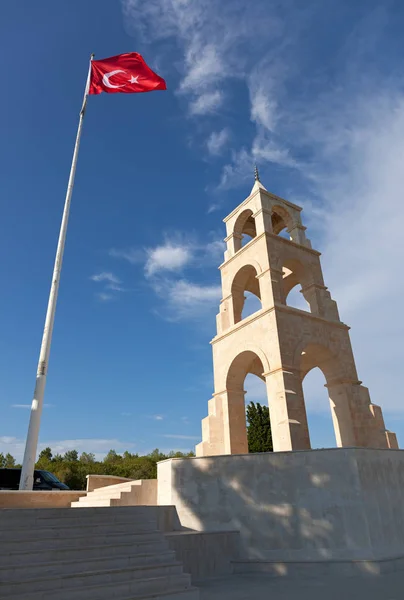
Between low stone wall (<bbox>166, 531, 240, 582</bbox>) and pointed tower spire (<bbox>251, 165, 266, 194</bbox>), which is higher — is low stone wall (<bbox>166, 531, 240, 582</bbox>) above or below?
below

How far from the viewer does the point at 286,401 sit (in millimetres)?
14445

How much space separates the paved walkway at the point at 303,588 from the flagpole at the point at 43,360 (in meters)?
7.21

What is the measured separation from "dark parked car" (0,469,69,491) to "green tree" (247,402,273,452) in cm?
2095

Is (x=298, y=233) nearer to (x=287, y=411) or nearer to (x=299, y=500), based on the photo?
(x=287, y=411)

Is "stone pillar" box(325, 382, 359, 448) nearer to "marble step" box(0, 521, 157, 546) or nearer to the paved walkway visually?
the paved walkway

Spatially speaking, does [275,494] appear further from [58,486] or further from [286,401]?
[58,486]

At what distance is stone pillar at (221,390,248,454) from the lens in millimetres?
16578

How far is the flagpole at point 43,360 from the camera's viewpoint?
13062 mm

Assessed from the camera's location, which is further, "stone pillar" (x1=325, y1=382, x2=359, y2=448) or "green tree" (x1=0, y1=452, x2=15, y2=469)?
"green tree" (x1=0, y1=452, x2=15, y2=469)

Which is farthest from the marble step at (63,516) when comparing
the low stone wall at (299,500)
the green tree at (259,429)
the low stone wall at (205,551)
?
the green tree at (259,429)

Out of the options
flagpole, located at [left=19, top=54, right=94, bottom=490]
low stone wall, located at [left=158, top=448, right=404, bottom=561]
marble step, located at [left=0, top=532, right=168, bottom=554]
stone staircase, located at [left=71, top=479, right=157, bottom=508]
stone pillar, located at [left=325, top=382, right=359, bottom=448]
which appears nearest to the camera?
marble step, located at [left=0, top=532, right=168, bottom=554]

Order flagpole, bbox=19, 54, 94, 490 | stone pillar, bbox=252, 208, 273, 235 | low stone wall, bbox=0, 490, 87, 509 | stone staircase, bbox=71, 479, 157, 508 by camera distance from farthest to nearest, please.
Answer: stone pillar, bbox=252, 208, 273, 235 < flagpole, bbox=19, 54, 94, 490 < stone staircase, bbox=71, 479, 157, 508 < low stone wall, bbox=0, 490, 87, 509

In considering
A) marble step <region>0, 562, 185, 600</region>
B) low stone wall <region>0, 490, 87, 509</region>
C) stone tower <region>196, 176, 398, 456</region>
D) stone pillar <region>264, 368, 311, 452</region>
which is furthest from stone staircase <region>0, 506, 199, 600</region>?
stone tower <region>196, 176, 398, 456</region>

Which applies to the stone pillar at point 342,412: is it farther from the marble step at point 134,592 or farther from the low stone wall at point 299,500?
the marble step at point 134,592
